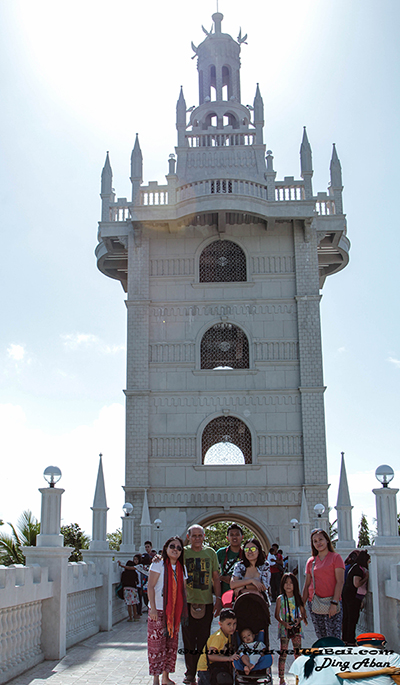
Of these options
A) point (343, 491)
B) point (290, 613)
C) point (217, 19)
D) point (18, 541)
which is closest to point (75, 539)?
point (18, 541)

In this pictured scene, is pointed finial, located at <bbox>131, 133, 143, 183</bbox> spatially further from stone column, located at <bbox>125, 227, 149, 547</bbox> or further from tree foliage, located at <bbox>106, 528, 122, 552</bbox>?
tree foliage, located at <bbox>106, 528, 122, 552</bbox>

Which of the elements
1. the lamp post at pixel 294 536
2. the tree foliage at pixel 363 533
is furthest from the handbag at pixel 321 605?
the tree foliage at pixel 363 533

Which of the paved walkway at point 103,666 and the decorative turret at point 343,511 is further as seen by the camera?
the decorative turret at point 343,511

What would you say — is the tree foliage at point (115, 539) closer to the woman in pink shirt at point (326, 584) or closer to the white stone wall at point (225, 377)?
the white stone wall at point (225, 377)

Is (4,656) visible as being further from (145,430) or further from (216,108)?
(216,108)

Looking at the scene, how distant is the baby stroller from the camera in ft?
20.7

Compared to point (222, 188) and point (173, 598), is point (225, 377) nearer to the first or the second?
point (222, 188)

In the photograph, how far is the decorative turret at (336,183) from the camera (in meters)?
26.8

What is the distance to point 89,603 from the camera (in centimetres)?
1192

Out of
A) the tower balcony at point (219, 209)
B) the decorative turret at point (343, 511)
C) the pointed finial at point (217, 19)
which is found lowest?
the decorative turret at point (343, 511)

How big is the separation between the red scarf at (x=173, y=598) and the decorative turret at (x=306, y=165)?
68.8 ft

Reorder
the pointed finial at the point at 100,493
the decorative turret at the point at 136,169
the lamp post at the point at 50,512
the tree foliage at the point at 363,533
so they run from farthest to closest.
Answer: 1. the tree foliage at the point at 363,533
2. the decorative turret at the point at 136,169
3. the pointed finial at the point at 100,493
4. the lamp post at the point at 50,512

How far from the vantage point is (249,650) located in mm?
6383

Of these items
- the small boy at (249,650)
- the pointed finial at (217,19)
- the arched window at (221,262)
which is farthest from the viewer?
the pointed finial at (217,19)
